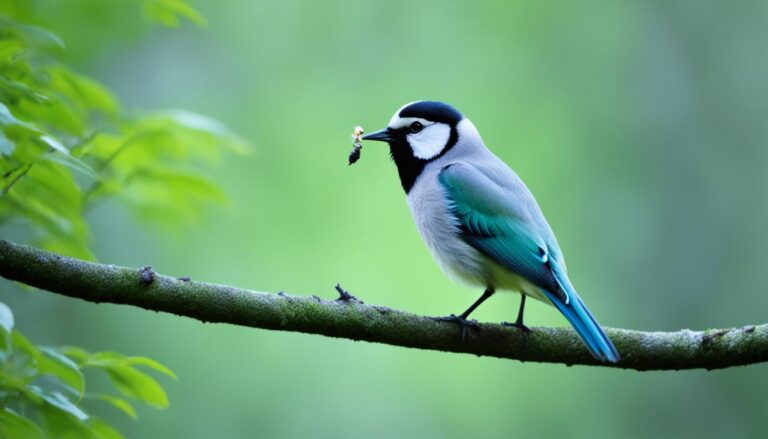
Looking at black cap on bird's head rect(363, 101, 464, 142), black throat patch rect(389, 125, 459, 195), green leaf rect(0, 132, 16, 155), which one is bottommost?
black throat patch rect(389, 125, 459, 195)

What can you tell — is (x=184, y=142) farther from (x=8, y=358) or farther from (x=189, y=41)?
(x=189, y=41)

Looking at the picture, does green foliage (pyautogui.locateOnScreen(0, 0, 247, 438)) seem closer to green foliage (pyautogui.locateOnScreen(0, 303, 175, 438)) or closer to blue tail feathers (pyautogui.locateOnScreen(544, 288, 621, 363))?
green foliage (pyautogui.locateOnScreen(0, 303, 175, 438))

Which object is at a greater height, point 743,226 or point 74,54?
point 74,54

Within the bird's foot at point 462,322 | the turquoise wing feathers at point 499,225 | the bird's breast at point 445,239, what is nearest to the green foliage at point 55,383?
the bird's foot at point 462,322

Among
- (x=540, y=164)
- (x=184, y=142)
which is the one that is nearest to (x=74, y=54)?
(x=184, y=142)

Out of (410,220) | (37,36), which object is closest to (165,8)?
(37,36)

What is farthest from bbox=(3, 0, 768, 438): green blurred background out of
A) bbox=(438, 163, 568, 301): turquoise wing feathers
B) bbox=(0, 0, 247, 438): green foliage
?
bbox=(0, 0, 247, 438): green foliage

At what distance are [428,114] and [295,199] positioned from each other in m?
2.98

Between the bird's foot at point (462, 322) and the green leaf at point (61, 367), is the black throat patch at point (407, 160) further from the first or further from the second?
the green leaf at point (61, 367)

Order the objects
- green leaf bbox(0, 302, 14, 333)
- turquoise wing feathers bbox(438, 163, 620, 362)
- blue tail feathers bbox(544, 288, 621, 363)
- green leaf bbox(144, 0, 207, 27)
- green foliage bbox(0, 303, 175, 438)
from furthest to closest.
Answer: turquoise wing feathers bbox(438, 163, 620, 362), blue tail feathers bbox(544, 288, 621, 363), green leaf bbox(144, 0, 207, 27), green foliage bbox(0, 303, 175, 438), green leaf bbox(0, 302, 14, 333)

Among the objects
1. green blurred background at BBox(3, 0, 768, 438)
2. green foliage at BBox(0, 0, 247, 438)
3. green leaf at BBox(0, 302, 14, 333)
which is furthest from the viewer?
green blurred background at BBox(3, 0, 768, 438)

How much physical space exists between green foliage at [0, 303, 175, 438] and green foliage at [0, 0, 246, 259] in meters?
0.51

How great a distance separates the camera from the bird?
4516 millimetres

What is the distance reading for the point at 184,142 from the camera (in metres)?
4.06
